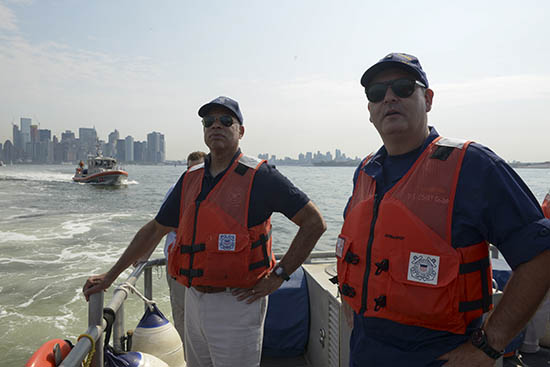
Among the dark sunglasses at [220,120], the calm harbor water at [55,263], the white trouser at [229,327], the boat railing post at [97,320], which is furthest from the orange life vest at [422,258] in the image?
the calm harbor water at [55,263]

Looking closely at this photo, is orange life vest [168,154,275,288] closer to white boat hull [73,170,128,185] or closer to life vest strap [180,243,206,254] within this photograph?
life vest strap [180,243,206,254]

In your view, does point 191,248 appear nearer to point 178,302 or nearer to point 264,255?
point 264,255

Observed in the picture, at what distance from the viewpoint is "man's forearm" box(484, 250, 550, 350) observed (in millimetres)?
1179

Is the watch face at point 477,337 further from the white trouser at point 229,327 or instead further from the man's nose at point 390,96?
the white trouser at point 229,327

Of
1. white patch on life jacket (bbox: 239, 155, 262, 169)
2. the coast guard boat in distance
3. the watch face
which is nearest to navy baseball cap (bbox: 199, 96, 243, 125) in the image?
white patch on life jacket (bbox: 239, 155, 262, 169)

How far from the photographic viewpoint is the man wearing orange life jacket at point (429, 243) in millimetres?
1213

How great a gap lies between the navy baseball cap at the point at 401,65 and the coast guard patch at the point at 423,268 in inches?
30.4

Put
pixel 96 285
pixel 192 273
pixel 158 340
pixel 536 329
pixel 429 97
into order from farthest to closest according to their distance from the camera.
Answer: pixel 536 329, pixel 158 340, pixel 192 273, pixel 96 285, pixel 429 97

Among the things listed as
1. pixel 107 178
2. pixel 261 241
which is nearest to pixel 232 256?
pixel 261 241

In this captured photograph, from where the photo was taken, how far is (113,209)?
2694cm

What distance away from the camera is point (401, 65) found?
1.61m

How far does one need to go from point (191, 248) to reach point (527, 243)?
1.64m

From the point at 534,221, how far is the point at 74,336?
8.76 m

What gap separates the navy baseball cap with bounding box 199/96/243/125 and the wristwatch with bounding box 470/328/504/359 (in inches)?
68.5
